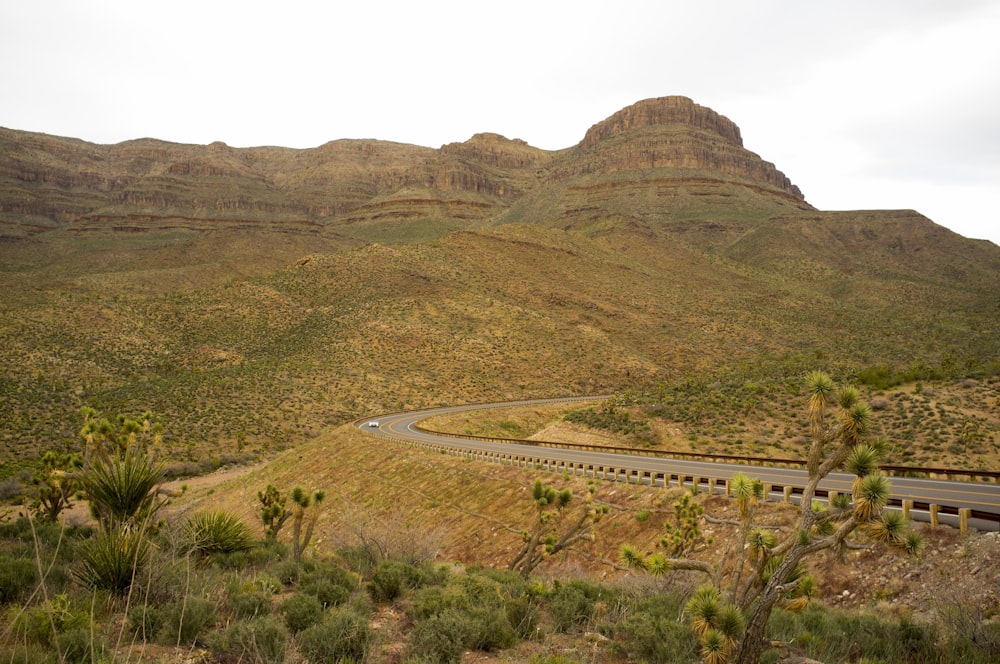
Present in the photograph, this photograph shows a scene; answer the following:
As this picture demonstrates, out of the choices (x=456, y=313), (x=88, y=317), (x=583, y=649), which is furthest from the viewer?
(x=456, y=313)

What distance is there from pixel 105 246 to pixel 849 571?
7046 inches

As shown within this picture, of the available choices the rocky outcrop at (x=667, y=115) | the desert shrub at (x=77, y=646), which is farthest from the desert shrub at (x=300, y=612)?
the rocky outcrop at (x=667, y=115)

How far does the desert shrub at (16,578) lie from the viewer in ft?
23.7

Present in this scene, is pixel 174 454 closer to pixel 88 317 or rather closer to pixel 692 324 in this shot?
pixel 88 317

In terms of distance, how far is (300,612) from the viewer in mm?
7668

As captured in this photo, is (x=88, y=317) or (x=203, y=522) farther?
(x=88, y=317)

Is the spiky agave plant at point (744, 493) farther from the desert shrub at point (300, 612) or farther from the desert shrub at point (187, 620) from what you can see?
the desert shrub at point (187, 620)

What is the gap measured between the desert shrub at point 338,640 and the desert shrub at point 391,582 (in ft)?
6.93

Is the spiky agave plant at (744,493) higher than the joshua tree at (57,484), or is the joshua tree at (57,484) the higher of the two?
the spiky agave plant at (744,493)

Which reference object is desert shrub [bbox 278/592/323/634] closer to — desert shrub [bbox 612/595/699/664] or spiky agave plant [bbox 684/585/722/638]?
desert shrub [bbox 612/595/699/664]

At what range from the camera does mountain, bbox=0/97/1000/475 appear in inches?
2088

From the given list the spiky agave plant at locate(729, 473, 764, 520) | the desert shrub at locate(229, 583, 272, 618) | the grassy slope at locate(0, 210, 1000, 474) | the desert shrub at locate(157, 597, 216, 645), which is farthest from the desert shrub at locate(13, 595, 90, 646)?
the grassy slope at locate(0, 210, 1000, 474)

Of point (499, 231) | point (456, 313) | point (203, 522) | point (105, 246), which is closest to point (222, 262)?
point (105, 246)

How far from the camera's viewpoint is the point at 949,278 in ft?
364
